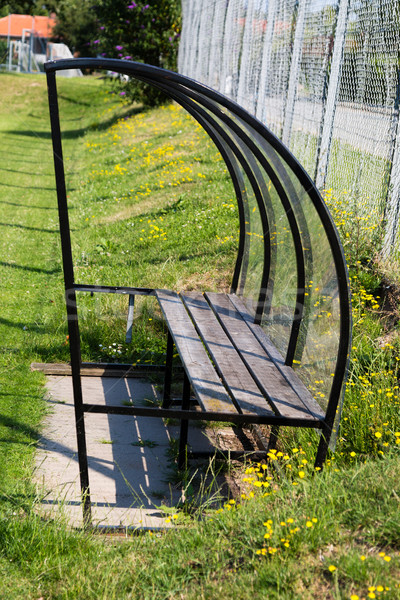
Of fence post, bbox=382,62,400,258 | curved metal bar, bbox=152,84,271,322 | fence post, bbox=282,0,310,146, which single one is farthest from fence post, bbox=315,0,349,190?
curved metal bar, bbox=152,84,271,322

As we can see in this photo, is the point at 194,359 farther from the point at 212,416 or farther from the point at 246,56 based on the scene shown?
the point at 246,56

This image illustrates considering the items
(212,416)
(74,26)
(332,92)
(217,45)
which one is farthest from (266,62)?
(74,26)

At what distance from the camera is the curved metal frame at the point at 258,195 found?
2.85 metres

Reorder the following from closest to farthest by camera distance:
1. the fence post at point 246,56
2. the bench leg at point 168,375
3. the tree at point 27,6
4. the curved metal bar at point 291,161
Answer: the curved metal bar at point 291,161 → the bench leg at point 168,375 → the fence post at point 246,56 → the tree at point 27,6

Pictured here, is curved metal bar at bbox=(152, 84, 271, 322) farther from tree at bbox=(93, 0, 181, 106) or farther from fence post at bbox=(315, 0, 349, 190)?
→ tree at bbox=(93, 0, 181, 106)

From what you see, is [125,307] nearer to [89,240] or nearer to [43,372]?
[43,372]

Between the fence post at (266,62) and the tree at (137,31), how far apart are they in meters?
10.9

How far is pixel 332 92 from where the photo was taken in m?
6.46

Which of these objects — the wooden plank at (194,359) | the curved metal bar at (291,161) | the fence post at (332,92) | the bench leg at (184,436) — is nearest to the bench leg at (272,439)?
the bench leg at (184,436)

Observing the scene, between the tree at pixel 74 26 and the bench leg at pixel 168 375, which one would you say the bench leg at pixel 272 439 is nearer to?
the bench leg at pixel 168 375

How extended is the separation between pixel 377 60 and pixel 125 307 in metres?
3.02

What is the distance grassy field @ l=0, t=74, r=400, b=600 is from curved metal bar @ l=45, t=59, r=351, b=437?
2.06 feet

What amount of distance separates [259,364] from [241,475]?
0.74 m

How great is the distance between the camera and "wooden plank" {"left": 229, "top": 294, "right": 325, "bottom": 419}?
3129 millimetres
